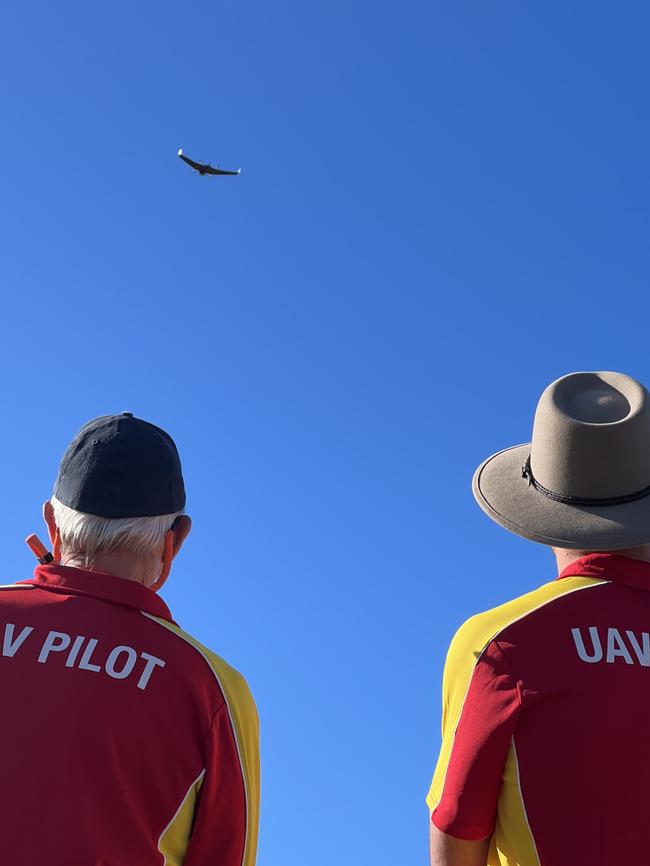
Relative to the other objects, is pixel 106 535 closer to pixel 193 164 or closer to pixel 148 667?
pixel 148 667

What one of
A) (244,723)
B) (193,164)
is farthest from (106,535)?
(193,164)

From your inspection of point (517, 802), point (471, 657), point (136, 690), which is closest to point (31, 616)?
point (136, 690)

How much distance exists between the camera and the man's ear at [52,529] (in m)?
4.10

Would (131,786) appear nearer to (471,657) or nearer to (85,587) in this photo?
(85,587)

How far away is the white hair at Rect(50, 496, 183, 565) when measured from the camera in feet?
13.0

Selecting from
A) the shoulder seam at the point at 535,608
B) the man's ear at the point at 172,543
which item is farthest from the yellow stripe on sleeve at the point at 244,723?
the shoulder seam at the point at 535,608

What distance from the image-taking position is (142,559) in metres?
3.98

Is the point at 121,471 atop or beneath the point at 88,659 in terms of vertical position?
atop

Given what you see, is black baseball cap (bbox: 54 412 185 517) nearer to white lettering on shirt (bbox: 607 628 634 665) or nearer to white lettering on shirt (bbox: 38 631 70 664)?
white lettering on shirt (bbox: 38 631 70 664)

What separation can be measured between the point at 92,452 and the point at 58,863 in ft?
4.92

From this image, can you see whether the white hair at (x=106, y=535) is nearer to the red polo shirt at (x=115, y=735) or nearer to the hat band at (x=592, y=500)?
the red polo shirt at (x=115, y=735)

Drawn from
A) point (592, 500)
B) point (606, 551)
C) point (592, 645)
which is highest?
point (592, 500)

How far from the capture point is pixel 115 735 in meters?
3.57

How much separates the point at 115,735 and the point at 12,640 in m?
0.50
